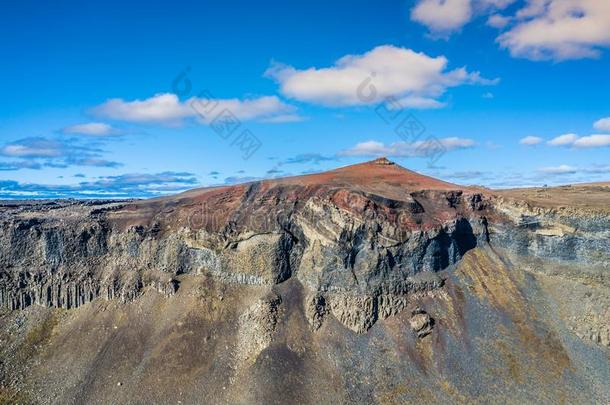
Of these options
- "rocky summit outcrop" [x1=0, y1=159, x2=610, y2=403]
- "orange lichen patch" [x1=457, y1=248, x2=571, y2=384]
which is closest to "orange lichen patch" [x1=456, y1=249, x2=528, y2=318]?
"orange lichen patch" [x1=457, y1=248, x2=571, y2=384]

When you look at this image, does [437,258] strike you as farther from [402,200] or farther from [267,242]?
[267,242]

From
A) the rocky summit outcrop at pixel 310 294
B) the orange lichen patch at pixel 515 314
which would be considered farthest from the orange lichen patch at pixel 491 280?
the rocky summit outcrop at pixel 310 294

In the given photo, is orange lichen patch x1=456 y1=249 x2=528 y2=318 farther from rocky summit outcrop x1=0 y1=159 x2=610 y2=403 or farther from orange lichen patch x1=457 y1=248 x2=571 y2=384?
rocky summit outcrop x1=0 y1=159 x2=610 y2=403

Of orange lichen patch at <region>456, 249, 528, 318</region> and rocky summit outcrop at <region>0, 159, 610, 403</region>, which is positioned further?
orange lichen patch at <region>456, 249, 528, 318</region>

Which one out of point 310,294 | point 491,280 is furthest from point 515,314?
point 310,294

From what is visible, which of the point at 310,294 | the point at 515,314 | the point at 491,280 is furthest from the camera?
the point at 491,280

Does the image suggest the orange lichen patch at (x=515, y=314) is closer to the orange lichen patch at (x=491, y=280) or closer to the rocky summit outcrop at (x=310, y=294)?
the orange lichen patch at (x=491, y=280)

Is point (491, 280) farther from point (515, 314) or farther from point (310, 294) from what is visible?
point (310, 294)

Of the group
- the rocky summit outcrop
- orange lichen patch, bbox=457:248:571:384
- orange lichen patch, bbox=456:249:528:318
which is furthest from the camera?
orange lichen patch, bbox=456:249:528:318
